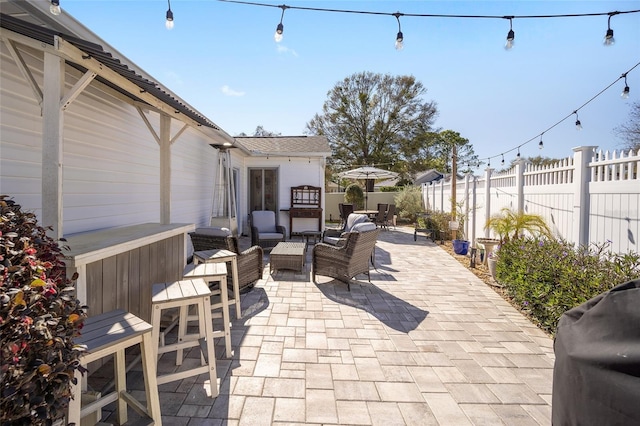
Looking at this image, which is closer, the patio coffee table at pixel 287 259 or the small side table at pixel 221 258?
the small side table at pixel 221 258

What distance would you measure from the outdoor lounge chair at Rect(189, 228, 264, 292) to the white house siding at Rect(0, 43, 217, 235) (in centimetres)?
88

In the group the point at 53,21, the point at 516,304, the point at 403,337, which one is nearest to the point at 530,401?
the point at 403,337

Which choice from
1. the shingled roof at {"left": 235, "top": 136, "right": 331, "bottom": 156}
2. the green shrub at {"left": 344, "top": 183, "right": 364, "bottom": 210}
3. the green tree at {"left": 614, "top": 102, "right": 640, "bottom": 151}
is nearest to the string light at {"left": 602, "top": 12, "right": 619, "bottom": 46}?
the shingled roof at {"left": 235, "top": 136, "right": 331, "bottom": 156}


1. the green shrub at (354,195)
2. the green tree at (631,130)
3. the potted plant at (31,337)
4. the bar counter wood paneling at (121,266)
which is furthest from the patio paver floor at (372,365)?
the green tree at (631,130)

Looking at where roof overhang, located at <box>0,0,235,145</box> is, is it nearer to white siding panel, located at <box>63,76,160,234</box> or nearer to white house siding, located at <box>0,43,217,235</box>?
white house siding, located at <box>0,43,217,235</box>

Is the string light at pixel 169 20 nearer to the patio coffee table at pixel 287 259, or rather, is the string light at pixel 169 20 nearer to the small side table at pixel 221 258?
the small side table at pixel 221 258

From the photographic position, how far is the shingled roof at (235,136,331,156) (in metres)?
9.45

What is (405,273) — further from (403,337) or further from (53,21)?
(53,21)

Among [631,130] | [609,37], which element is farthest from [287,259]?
[631,130]

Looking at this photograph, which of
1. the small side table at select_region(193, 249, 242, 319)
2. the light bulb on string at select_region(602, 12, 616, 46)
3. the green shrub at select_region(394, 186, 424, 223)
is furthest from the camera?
the green shrub at select_region(394, 186, 424, 223)

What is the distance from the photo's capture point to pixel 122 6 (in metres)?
3.87

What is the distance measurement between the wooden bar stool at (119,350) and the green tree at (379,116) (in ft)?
66.6

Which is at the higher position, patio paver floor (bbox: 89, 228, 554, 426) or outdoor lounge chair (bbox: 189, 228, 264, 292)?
outdoor lounge chair (bbox: 189, 228, 264, 292)

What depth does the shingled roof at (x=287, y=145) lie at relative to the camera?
9.45m
